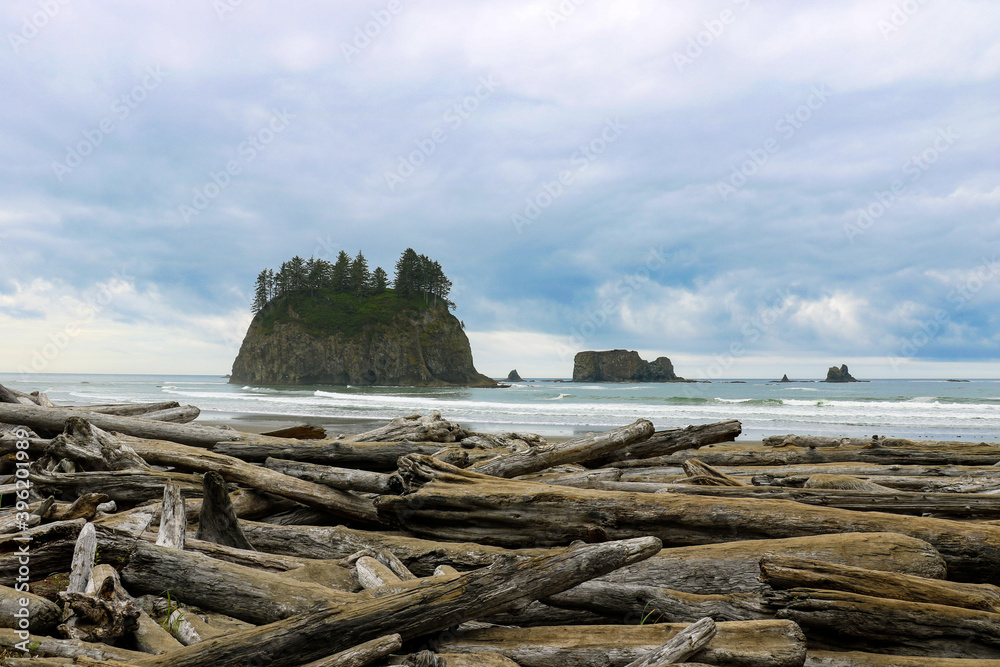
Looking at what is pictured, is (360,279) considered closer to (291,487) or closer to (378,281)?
(378,281)

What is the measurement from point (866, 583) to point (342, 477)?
13.2 feet

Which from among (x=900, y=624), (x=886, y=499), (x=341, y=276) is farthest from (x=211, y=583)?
(x=341, y=276)

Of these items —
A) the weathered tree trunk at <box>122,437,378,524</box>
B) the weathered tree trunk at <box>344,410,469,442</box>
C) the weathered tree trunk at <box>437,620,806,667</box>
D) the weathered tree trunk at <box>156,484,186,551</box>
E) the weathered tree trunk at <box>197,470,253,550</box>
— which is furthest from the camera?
the weathered tree trunk at <box>344,410,469,442</box>

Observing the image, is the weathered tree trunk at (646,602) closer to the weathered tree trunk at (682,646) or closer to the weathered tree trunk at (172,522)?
the weathered tree trunk at (682,646)

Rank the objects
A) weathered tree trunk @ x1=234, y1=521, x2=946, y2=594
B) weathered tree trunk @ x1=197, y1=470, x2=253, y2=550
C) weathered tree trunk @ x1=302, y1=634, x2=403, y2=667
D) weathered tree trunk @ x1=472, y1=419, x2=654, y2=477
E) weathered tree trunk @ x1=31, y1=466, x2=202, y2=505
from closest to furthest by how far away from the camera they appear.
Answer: weathered tree trunk @ x1=302, y1=634, x2=403, y2=667 < weathered tree trunk @ x1=234, y1=521, x2=946, y2=594 < weathered tree trunk @ x1=197, y1=470, x2=253, y2=550 < weathered tree trunk @ x1=31, y1=466, x2=202, y2=505 < weathered tree trunk @ x1=472, y1=419, x2=654, y2=477

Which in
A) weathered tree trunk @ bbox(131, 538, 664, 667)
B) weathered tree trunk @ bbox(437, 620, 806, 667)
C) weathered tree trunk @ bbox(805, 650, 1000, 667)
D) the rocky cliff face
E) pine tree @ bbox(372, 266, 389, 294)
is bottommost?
weathered tree trunk @ bbox(805, 650, 1000, 667)

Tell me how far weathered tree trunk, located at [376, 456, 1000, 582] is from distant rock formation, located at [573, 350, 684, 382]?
388ft

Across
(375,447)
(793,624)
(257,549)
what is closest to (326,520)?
(257,549)

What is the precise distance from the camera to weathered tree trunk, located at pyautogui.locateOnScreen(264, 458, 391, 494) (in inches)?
201

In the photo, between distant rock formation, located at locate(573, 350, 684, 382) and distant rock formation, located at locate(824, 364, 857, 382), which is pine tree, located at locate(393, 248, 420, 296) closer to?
distant rock formation, located at locate(573, 350, 684, 382)

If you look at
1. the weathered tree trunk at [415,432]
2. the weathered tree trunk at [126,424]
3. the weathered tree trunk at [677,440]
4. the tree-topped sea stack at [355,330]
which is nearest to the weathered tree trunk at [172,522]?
the weathered tree trunk at [126,424]

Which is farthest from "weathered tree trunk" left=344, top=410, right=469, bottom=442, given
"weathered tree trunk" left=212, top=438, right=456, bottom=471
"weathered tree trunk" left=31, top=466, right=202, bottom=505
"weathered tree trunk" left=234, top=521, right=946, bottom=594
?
"weathered tree trunk" left=234, top=521, right=946, bottom=594

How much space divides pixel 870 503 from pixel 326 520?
451cm

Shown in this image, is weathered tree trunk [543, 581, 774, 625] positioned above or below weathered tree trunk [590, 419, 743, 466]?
below
